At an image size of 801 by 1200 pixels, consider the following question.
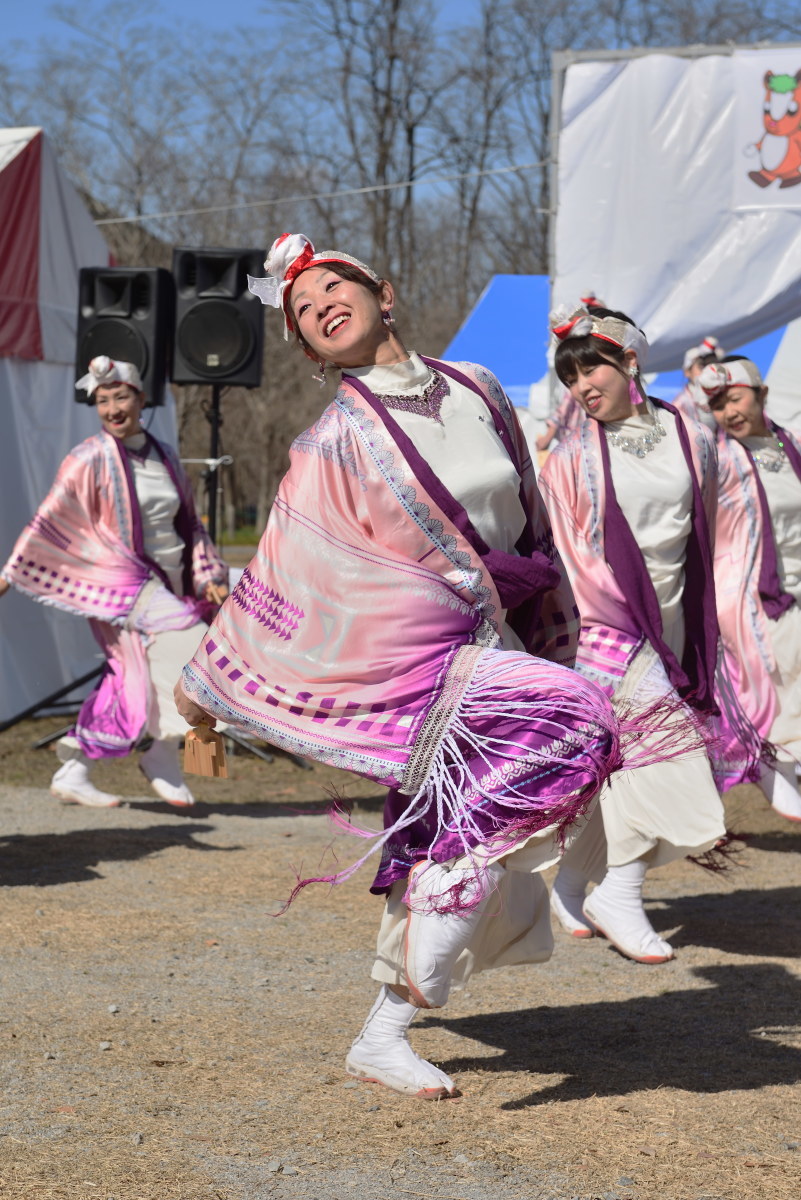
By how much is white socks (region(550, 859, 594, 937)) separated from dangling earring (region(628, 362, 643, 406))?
1.36m

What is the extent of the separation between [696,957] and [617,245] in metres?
4.48

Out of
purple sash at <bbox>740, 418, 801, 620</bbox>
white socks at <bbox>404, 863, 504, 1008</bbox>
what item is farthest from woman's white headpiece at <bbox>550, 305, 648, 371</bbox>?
white socks at <bbox>404, 863, 504, 1008</bbox>

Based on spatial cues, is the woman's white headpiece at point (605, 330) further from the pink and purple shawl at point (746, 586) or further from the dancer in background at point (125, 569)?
the dancer in background at point (125, 569)

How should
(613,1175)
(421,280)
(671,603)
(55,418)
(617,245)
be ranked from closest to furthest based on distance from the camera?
(613,1175) < (671,603) < (617,245) < (55,418) < (421,280)

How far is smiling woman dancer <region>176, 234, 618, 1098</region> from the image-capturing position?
2781 millimetres

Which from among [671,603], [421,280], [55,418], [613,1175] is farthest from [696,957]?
[421,280]

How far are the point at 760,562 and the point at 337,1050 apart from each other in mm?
2827

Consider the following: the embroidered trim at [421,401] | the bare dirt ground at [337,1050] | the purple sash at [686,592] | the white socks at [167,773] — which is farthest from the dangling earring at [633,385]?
the white socks at [167,773]

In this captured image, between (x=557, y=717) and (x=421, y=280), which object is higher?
(x=557, y=717)

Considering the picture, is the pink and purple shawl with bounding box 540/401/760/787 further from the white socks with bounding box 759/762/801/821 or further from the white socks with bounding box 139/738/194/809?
the white socks with bounding box 139/738/194/809

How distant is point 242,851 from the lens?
567 centimetres

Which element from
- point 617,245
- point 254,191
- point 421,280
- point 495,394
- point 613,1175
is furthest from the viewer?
point 421,280

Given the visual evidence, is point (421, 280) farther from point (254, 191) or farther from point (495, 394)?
point (495, 394)

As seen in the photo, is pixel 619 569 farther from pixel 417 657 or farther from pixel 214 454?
pixel 214 454
